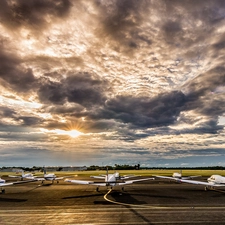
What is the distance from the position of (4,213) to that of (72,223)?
9565 mm

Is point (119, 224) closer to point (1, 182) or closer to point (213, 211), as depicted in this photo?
point (213, 211)

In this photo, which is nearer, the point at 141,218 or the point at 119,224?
the point at 119,224

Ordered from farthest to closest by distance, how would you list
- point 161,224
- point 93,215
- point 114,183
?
1. point 114,183
2. point 93,215
3. point 161,224

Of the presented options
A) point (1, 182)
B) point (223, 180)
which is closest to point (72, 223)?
point (1, 182)

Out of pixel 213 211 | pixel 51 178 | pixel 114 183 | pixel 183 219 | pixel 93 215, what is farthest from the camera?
pixel 51 178

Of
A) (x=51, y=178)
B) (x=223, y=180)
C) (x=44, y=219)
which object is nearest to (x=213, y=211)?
(x=44, y=219)

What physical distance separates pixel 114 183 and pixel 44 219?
23768mm

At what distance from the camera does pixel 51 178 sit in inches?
3083

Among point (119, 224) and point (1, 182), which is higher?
point (1, 182)

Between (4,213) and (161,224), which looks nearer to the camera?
(161,224)

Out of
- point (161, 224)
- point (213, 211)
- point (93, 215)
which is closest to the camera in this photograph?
point (161, 224)

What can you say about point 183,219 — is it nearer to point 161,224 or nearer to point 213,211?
point 161,224

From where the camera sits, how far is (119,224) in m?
19.9

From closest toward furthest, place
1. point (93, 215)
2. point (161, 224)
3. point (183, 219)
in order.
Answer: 1. point (161, 224)
2. point (183, 219)
3. point (93, 215)
